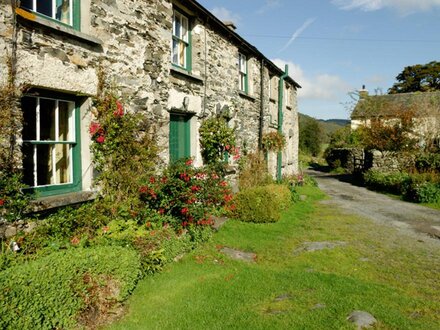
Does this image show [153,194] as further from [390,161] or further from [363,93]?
[363,93]

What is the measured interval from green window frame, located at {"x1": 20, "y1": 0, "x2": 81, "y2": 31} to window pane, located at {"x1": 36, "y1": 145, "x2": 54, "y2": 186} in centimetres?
186

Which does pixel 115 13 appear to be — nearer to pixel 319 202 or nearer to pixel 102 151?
pixel 102 151

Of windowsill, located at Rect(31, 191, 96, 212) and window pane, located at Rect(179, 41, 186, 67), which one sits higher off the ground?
window pane, located at Rect(179, 41, 186, 67)

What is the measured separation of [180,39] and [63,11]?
→ 3.46 m

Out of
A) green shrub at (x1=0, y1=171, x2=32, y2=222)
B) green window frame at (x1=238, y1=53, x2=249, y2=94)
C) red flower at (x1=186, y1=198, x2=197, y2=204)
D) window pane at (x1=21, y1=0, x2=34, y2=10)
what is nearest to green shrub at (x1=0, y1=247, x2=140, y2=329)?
green shrub at (x1=0, y1=171, x2=32, y2=222)

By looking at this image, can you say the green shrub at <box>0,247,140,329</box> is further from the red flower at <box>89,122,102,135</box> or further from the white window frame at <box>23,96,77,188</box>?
the red flower at <box>89,122,102,135</box>

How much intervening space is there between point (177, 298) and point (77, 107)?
3290 mm

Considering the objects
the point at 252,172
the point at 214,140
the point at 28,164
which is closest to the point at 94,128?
the point at 28,164

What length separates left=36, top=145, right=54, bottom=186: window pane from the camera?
16.5ft

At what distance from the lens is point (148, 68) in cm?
672

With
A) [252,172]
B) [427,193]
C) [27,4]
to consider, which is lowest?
[427,193]

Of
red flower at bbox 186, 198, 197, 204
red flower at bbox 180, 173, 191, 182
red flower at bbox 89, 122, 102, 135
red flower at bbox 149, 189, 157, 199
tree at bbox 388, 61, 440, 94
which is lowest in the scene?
red flower at bbox 186, 198, 197, 204

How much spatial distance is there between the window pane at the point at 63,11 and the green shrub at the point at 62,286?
345 centimetres

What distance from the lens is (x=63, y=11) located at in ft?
17.2
